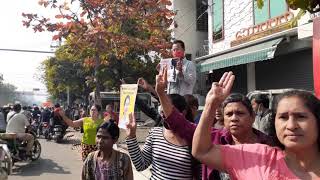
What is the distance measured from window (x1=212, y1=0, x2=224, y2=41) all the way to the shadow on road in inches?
309

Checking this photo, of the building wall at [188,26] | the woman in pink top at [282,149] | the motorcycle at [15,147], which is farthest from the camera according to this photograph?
the building wall at [188,26]

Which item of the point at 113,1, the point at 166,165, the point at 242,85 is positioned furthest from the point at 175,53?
the point at 242,85

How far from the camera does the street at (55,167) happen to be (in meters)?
9.72

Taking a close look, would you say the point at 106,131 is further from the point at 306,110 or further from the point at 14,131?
the point at 14,131

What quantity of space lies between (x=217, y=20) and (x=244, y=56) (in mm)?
5722

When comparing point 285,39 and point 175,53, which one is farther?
point 285,39

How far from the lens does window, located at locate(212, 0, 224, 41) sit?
16688mm

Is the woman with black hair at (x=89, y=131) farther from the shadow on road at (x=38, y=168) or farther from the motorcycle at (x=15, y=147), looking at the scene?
the motorcycle at (x=15, y=147)

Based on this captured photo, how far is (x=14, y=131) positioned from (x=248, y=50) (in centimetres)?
623

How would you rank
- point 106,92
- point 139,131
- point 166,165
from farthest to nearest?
1. point 106,92
2. point 139,131
3. point 166,165

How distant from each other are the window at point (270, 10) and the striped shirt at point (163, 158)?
31.4 feet

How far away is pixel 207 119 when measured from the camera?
2.16m

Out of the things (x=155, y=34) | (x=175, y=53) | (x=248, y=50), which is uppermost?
(x=155, y=34)

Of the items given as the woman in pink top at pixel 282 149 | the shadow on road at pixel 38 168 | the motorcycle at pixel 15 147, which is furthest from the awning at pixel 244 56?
the woman in pink top at pixel 282 149
